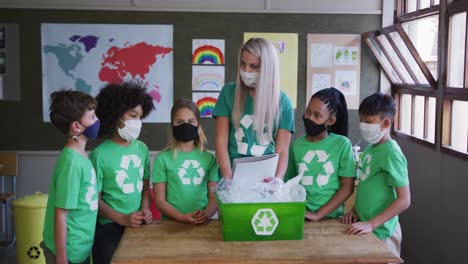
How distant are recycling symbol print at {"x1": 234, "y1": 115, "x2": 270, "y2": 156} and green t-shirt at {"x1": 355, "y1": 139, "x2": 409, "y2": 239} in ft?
1.56

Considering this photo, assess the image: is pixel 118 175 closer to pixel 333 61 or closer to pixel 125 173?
pixel 125 173

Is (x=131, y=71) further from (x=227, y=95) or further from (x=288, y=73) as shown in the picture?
(x=227, y=95)

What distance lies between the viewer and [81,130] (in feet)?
7.22

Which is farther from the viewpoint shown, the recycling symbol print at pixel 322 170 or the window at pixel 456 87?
the window at pixel 456 87

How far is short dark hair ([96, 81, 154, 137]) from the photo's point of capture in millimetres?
2490

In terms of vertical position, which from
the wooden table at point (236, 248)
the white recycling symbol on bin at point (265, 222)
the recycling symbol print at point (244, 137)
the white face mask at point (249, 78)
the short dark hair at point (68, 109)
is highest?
the white face mask at point (249, 78)

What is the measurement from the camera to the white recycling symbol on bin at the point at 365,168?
95.6 inches

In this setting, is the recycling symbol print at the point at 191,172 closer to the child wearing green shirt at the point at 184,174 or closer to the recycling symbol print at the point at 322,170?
the child wearing green shirt at the point at 184,174

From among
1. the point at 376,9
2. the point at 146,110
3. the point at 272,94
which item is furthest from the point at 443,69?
the point at 146,110

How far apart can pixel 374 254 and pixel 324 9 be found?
3.24 meters

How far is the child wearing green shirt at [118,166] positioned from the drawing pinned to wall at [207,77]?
7.23 ft

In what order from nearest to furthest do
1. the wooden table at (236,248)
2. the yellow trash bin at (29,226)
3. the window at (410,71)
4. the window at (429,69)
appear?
the wooden table at (236,248), the window at (429,69), the yellow trash bin at (29,226), the window at (410,71)

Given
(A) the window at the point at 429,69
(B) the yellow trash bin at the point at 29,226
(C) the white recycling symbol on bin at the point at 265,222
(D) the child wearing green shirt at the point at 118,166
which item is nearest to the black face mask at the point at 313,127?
(C) the white recycling symbol on bin at the point at 265,222

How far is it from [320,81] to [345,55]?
12.3 inches
